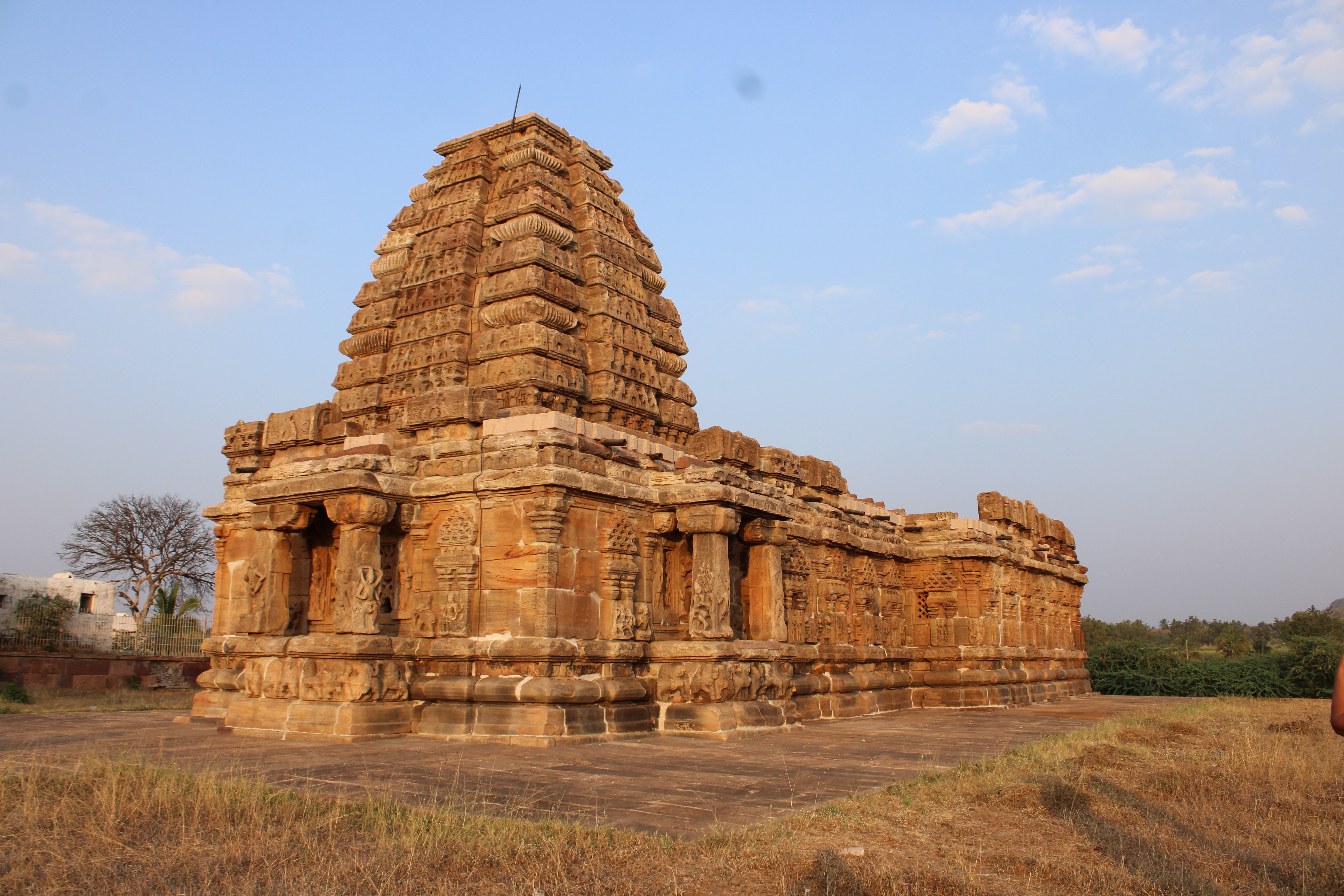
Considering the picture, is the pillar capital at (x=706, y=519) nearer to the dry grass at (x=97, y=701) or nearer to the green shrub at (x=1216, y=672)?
the dry grass at (x=97, y=701)

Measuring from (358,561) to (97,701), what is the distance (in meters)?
9.91

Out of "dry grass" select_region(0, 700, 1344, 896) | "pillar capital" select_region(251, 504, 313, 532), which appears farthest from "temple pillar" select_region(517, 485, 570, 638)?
"dry grass" select_region(0, 700, 1344, 896)

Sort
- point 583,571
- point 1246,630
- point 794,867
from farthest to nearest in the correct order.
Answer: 1. point 1246,630
2. point 583,571
3. point 794,867

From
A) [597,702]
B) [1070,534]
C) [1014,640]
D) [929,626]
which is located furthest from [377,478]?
[1070,534]

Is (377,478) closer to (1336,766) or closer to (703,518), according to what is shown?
(703,518)

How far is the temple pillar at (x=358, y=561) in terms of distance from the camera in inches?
414

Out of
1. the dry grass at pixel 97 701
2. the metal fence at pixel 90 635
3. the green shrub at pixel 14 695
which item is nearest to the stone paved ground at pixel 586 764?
the dry grass at pixel 97 701

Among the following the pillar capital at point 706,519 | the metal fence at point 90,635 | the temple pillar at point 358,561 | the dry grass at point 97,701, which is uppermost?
the pillar capital at point 706,519

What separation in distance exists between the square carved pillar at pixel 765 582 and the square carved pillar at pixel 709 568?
3.27ft

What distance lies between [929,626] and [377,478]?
1158cm

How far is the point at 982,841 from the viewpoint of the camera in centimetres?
541

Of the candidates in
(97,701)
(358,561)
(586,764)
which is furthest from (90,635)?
(586,764)

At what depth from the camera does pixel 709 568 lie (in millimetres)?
11719

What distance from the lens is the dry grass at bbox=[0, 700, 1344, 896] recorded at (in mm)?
4414
